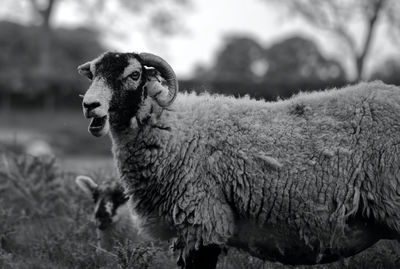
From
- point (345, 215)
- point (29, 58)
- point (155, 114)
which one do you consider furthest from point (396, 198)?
point (29, 58)

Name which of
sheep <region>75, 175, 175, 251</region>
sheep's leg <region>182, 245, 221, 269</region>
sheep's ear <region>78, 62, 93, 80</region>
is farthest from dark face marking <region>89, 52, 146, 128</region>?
sheep <region>75, 175, 175, 251</region>

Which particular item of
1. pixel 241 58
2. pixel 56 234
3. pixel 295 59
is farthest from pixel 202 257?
pixel 241 58

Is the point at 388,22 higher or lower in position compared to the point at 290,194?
higher

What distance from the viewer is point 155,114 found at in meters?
5.95

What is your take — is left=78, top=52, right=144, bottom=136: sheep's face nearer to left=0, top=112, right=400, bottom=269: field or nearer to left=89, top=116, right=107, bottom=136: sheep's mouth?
left=89, top=116, right=107, bottom=136: sheep's mouth

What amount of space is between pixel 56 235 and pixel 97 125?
2.87m

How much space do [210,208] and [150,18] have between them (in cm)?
3336

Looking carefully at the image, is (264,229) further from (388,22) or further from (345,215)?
(388,22)

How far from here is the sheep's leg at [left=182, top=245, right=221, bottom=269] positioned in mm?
5504

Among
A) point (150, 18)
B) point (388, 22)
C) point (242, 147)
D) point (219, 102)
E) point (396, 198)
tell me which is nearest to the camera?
point (396, 198)

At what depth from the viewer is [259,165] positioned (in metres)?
5.57

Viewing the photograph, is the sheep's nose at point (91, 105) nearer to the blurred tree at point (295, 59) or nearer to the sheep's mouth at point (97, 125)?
the sheep's mouth at point (97, 125)

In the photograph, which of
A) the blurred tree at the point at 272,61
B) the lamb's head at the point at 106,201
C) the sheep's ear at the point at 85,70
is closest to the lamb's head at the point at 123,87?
the sheep's ear at the point at 85,70

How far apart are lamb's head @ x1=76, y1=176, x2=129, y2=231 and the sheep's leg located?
267cm
